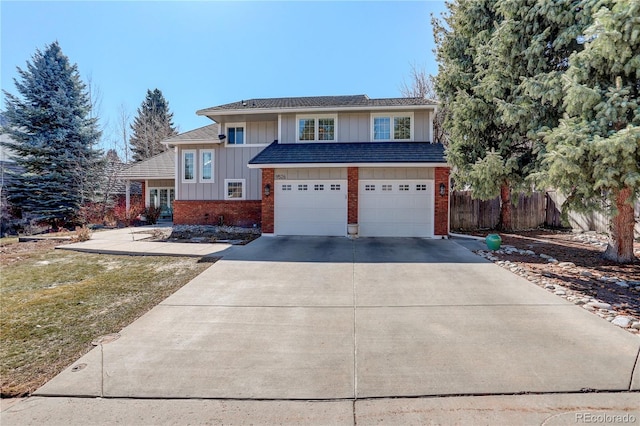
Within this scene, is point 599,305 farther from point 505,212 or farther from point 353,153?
point 505,212

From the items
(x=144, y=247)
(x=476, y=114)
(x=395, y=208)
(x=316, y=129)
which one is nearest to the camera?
(x=144, y=247)

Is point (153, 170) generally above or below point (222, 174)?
above

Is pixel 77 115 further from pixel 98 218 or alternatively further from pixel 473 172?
pixel 473 172

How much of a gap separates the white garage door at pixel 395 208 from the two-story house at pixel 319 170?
37mm

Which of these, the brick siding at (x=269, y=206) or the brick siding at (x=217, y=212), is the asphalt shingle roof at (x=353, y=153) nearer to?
the brick siding at (x=269, y=206)

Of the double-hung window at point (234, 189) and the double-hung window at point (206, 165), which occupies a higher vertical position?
the double-hung window at point (206, 165)

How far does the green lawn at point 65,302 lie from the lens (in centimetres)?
349

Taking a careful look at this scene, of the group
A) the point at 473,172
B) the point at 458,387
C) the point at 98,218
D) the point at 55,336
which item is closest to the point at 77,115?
the point at 98,218

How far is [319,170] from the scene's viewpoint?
11.9 meters

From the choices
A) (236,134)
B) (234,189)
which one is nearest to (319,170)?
(234,189)

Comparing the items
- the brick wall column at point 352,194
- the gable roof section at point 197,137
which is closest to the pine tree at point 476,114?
the brick wall column at point 352,194

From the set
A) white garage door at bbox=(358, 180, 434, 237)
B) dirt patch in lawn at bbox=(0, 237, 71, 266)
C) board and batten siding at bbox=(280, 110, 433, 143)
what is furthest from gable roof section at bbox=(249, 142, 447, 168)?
dirt patch in lawn at bbox=(0, 237, 71, 266)

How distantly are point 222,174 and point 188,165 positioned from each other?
1.94 metres

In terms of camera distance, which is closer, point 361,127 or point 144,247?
point 144,247
